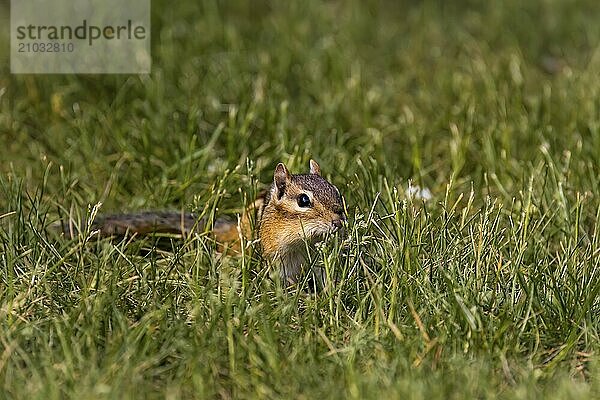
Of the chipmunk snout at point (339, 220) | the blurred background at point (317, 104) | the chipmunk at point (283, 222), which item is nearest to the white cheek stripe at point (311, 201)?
the chipmunk at point (283, 222)

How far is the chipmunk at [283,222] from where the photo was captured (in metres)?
4.31

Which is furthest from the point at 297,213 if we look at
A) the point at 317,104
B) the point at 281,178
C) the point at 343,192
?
the point at 317,104

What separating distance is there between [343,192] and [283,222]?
1.84 ft

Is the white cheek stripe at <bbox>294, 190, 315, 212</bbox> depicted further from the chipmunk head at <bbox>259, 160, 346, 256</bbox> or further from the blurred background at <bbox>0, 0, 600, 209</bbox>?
the blurred background at <bbox>0, 0, 600, 209</bbox>

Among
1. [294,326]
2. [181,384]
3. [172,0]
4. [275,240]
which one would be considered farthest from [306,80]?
[181,384]

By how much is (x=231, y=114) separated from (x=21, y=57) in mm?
1635

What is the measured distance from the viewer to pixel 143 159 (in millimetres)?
5422

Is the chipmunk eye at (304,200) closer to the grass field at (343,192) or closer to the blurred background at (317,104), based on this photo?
the grass field at (343,192)

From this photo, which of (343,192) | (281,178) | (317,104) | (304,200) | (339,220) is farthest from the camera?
(317,104)

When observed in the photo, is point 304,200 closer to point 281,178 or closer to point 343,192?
point 281,178

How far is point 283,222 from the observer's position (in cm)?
445

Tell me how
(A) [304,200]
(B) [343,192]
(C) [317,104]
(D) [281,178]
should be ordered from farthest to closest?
(C) [317,104] → (B) [343,192] → (D) [281,178] → (A) [304,200]

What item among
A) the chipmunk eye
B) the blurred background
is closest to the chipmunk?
the chipmunk eye

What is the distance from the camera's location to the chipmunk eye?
172 inches
